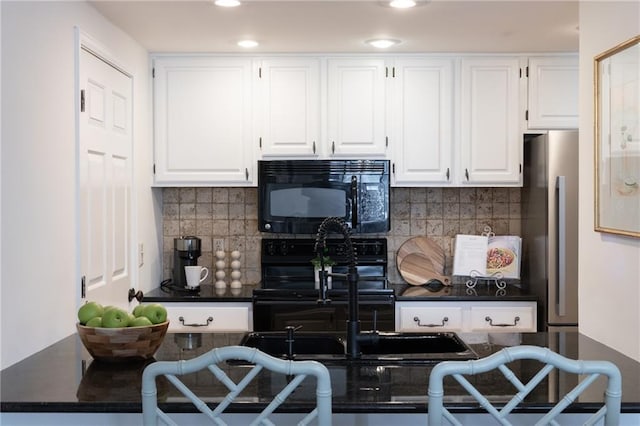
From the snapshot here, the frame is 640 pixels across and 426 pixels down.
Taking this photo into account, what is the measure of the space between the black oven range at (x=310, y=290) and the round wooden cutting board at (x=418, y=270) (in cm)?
13

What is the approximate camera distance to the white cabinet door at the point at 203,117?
3980 mm

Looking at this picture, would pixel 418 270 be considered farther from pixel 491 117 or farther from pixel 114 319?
pixel 114 319

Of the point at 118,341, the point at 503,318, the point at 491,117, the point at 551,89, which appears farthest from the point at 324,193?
the point at 118,341

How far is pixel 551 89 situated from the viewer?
3.98 meters

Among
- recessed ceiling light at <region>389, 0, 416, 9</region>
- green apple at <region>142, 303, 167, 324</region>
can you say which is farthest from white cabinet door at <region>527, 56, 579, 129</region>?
green apple at <region>142, 303, 167, 324</region>

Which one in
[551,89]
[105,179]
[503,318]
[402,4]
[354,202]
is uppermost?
[402,4]

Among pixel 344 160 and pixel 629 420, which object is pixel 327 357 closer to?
pixel 629 420

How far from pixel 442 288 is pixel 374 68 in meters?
1.35

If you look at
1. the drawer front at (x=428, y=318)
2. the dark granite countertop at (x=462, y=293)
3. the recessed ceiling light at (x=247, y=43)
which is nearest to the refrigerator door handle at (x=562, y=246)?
the dark granite countertop at (x=462, y=293)

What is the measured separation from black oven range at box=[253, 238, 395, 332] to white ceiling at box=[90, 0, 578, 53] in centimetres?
118

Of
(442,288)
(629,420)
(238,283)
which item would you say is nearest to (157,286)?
(238,283)

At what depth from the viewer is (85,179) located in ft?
9.36

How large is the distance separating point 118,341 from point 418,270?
2.46 m

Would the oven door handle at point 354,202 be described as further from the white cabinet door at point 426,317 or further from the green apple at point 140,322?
the green apple at point 140,322
